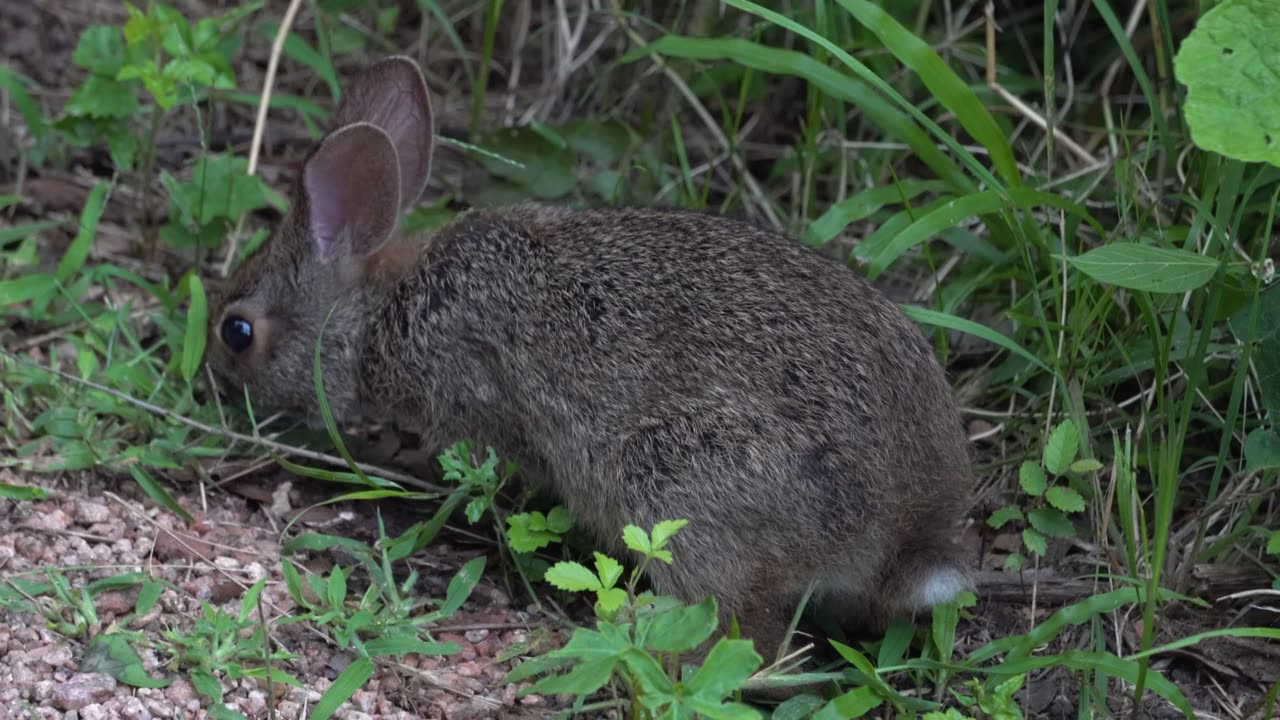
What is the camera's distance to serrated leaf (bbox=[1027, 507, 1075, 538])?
3.86 meters

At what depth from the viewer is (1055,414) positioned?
4168mm

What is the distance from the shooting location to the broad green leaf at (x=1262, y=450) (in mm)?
3605

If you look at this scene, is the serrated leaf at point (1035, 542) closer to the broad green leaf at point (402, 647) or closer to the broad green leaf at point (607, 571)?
the broad green leaf at point (607, 571)

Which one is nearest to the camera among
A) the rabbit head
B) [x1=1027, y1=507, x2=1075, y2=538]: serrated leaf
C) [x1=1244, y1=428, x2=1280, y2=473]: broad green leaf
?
[x1=1244, y1=428, x2=1280, y2=473]: broad green leaf

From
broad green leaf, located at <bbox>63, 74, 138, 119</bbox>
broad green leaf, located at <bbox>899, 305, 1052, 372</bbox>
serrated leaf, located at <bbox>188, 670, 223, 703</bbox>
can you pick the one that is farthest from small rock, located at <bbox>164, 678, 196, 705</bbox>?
broad green leaf, located at <bbox>63, 74, 138, 119</bbox>

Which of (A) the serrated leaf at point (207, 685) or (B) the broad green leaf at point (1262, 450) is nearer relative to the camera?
(A) the serrated leaf at point (207, 685)

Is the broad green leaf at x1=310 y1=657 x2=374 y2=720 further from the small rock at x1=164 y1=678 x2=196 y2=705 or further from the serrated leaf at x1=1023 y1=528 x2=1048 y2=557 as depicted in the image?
the serrated leaf at x1=1023 y1=528 x2=1048 y2=557

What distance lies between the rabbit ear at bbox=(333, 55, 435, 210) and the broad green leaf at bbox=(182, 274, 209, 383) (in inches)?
29.8

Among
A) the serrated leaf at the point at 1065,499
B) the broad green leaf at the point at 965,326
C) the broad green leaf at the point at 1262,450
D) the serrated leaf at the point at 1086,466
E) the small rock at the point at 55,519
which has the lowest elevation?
the small rock at the point at 55,519

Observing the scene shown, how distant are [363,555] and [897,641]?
1570 millimetres

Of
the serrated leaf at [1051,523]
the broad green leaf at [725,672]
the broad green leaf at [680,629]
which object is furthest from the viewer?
the serrated leaf at [1051,523]

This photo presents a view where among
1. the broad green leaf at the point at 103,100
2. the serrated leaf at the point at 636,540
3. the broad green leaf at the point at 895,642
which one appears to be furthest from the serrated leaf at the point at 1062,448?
the broad green leaf at the point at 103,100

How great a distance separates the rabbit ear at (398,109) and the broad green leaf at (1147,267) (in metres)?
2.31

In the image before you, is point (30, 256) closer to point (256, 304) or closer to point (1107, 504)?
point (256, 304)
